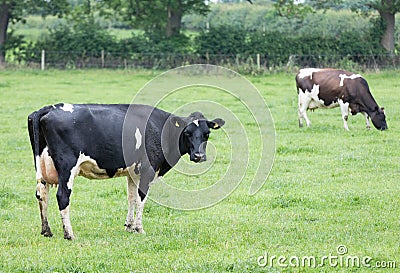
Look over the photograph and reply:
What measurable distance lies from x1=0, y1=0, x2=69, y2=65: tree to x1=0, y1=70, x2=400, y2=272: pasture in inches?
909

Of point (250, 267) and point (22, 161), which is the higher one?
point (250, 267)

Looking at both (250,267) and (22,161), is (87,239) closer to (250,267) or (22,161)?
(250,267)

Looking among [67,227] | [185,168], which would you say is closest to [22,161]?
[185,168]

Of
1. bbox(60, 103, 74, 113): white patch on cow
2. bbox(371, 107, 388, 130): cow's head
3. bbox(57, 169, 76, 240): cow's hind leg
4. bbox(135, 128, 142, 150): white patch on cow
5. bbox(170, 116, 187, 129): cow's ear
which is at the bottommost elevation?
bbox(371, 107, 388, 130): cow's head

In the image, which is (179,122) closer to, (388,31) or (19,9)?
(388,31)

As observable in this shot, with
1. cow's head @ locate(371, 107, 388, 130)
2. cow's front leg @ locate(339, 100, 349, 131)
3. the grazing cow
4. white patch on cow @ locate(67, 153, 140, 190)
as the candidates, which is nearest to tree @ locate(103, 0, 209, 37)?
cow's front leg @ locate(339, 100, 349, 131)

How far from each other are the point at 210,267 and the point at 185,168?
5.70 metres

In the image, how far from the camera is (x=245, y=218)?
965cm

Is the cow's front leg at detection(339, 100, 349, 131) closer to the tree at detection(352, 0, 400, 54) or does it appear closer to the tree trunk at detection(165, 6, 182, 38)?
the tree at detection(352, 0, 400, 54)

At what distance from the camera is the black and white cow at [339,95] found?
1858cm

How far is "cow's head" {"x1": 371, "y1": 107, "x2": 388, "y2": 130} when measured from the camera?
18.3 m

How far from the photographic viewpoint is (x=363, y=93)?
18734 millimetres

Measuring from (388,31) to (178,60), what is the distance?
10965 mm

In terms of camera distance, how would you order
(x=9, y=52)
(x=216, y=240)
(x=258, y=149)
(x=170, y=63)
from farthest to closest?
(x=9, y=52)
(x=170, y=63)
(x=258, y=149)
(x=216, y=240)
